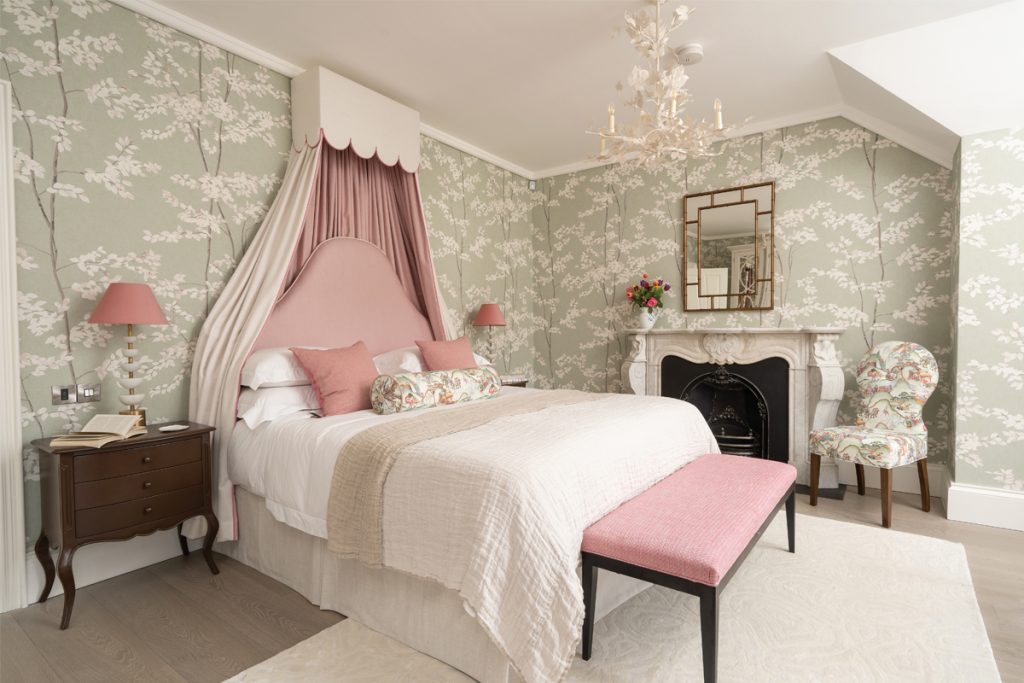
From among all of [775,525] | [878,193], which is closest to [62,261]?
[775,525]

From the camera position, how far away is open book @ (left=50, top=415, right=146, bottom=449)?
2.06m

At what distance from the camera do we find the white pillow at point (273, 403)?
2.52 metres

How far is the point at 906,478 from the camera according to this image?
3.71m

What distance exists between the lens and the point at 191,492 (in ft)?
7.87

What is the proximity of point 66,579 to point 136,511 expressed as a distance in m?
0.31

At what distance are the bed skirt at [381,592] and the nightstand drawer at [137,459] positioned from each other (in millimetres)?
342

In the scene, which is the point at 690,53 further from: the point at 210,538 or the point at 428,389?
the point at 210,538

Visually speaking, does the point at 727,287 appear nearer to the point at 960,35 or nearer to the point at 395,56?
the point at 960,35

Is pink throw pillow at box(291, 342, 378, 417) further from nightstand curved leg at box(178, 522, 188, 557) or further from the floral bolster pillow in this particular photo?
nightstand curved leg at box(178, 522, 188, 557)

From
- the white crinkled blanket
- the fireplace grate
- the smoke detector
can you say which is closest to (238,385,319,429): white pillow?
the white crinkled blanket

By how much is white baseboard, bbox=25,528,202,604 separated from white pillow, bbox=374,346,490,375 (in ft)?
4.67

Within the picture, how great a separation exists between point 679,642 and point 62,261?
311cm

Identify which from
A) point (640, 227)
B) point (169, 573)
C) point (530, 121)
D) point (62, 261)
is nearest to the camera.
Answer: point (62, 261)

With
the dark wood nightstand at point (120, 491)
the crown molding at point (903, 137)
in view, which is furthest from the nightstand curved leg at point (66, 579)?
the crown molding at point (903, 137)
